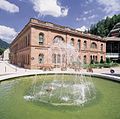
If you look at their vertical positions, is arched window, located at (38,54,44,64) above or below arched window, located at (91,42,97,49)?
below

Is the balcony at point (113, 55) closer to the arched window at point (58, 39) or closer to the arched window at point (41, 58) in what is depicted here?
the arched window at point (58, 39)

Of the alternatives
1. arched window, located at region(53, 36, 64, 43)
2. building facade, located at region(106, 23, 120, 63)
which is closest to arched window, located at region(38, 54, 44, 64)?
arched window, located at region(53, 36, 64, 43)

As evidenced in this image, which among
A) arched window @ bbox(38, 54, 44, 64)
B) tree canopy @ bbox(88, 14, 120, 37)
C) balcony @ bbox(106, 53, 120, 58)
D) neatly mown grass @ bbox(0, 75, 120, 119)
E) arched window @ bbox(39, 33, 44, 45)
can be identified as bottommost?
neatly mown grass @ bbox(0, 75, 120, 119)

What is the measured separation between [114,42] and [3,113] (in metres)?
48.6

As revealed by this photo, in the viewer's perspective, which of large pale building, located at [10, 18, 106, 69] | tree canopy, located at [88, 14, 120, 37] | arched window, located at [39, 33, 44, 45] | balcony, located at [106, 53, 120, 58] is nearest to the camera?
large pale building, located at [10, 18, 106, 69]

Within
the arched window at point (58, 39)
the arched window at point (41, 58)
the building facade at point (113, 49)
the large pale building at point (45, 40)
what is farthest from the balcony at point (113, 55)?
the arched window at point (41, 58)

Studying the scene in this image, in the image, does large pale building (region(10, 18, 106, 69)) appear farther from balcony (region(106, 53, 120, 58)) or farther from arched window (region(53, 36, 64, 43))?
balcony (region(106, 53, 120, 58))

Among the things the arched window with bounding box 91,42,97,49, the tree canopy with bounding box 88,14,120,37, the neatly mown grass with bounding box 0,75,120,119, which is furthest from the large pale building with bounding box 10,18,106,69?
the tree canopy with bounding box 88,14,120,37

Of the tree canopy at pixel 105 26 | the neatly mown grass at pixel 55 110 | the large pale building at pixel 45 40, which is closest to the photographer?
the neatly mown grass at pixel 55 110

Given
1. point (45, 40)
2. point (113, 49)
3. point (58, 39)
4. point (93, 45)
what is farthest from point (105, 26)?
point (45, 40)

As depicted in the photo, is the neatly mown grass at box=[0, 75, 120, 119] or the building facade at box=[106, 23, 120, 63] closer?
the neatly mown grass at box=[0, 75, 120, 119]

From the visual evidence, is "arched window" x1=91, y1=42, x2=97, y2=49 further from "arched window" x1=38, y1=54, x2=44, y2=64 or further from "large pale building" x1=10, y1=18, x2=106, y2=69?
"arched window" x1=38, y1=54, x2=44, y2=64

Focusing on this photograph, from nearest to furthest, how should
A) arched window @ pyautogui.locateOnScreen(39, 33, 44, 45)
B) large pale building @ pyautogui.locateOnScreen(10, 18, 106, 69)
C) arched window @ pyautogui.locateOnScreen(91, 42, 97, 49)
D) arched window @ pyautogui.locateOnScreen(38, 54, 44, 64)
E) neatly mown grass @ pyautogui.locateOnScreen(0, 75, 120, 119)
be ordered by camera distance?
neatly mown grass @ pyautogui.locateOnScreen(0, 75, 120, 119)
large pale building @ pyautogui.locateOnScreen(10, 18, 106, 69)
arched window @ pyautogui.locateOnScreen(38, 54, 44, 64)
arched window @ pyautogui.locateOnScreen(39, 33, 44, 45)
arched window @ pyautogui.locateOnScreen(91, 42, 97, 49)

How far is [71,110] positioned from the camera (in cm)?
933
